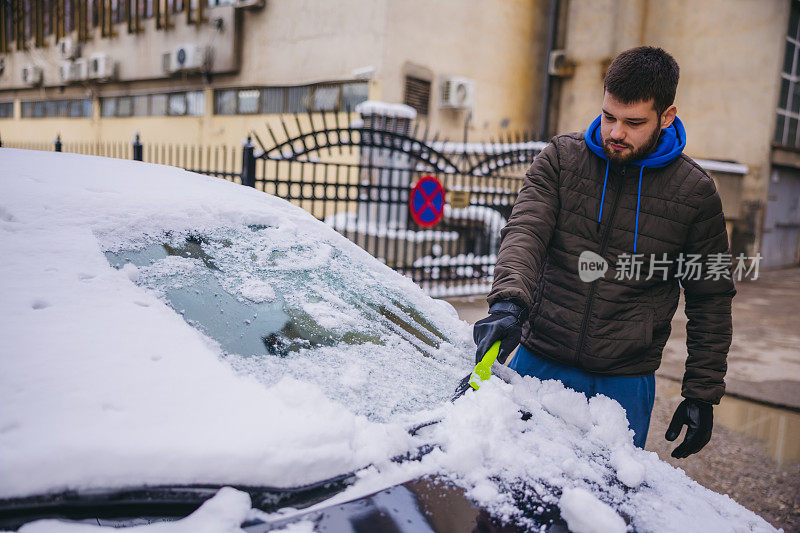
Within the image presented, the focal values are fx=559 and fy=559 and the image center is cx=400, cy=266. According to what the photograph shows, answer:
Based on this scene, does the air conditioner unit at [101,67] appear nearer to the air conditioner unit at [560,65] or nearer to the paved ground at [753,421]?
the air conditioner unit at [560,65]

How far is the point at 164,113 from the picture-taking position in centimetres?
Result: 1570

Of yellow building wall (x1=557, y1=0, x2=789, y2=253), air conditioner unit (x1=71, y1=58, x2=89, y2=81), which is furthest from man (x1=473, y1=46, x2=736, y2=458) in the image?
air conditioner unit (x1=71, y1=58, x2=89, y2=81)

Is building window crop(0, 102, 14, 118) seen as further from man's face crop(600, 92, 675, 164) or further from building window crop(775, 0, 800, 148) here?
man's face crop(600, 92, 675, 164)

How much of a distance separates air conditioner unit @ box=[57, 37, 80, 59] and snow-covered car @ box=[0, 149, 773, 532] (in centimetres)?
1941

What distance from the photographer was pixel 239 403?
118cm

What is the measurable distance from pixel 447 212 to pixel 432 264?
121 cm

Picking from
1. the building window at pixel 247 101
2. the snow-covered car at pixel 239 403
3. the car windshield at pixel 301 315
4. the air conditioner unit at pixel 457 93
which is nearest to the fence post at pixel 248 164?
the snow-covered car at pixel 239 403

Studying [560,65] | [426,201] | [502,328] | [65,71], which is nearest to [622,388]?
[502,328]

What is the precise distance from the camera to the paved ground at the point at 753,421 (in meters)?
3.20

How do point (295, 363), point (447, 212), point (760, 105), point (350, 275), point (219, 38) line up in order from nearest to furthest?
point (295, 363)
point (350, 275)
point (447, 212)
point (760, 105)
point (219, 38)

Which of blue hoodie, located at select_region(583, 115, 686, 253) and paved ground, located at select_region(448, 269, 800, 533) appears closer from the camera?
blue hoodie, located at select_region(583, 115, 686, 253)

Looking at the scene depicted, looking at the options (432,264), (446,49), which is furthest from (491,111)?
(432,264)

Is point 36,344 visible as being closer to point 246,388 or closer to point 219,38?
point 246,388

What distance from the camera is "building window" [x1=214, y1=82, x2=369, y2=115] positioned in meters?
11.4
